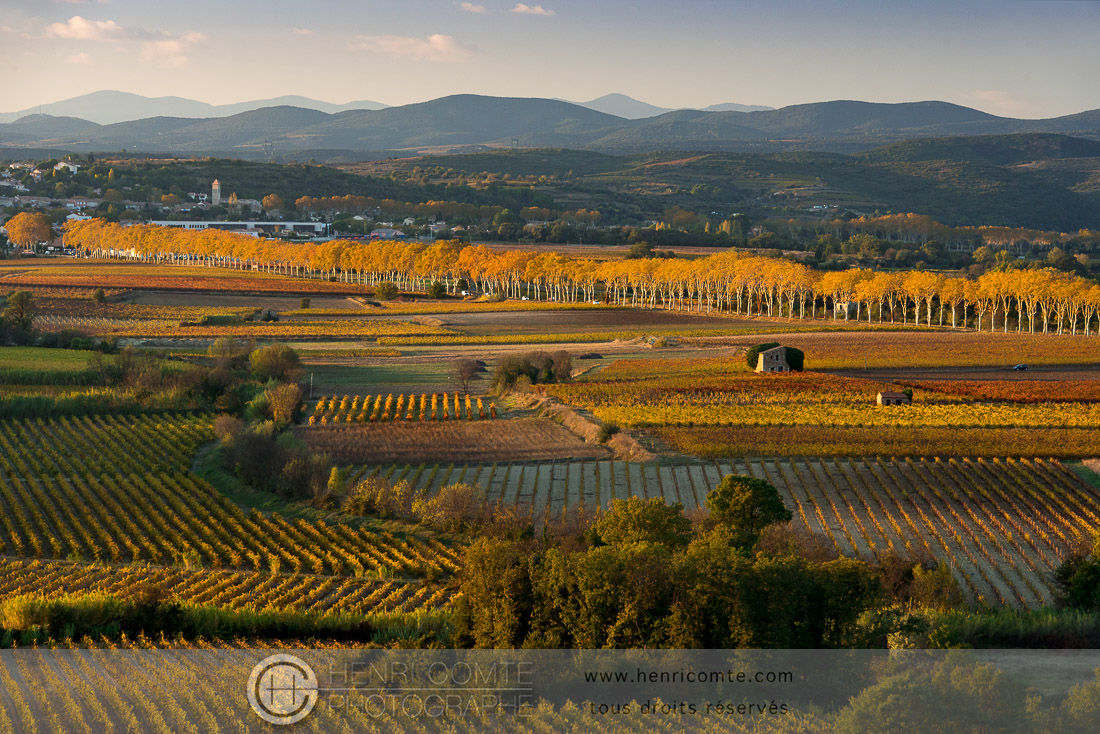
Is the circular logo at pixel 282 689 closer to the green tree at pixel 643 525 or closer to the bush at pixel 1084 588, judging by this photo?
the green tree at pixel 643 525

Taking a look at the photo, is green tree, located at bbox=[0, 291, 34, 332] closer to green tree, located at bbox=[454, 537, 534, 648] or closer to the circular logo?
the circular logo

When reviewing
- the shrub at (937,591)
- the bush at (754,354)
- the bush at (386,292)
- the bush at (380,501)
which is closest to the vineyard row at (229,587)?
the bush at (380,501)

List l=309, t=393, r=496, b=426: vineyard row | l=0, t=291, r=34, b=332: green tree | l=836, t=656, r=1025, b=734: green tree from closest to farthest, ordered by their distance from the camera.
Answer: l=836, t=656, r=1025, b=734: green tree
l=309, t=393, r=496, b=426: vineyard row
l=0, t=291, r=34, b=332: green tree

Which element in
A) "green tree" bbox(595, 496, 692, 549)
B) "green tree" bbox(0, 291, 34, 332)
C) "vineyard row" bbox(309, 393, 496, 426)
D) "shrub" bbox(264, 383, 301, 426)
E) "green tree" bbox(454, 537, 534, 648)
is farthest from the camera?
"green tree" bbox(0, 291, 34, 332)

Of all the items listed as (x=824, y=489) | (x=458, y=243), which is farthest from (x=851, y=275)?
(x=824, y=489)

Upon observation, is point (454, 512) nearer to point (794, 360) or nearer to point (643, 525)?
point (643, 525)

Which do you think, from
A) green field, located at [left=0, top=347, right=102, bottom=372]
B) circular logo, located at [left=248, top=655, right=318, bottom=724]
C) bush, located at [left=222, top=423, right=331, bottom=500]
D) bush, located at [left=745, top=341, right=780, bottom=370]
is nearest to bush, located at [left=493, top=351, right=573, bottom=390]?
bush, located at [left=745, top=341, right=780, bottom=370]

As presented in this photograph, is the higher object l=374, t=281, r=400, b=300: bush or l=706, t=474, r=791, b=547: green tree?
l=706, t=474, r=791, b=547: green tree
